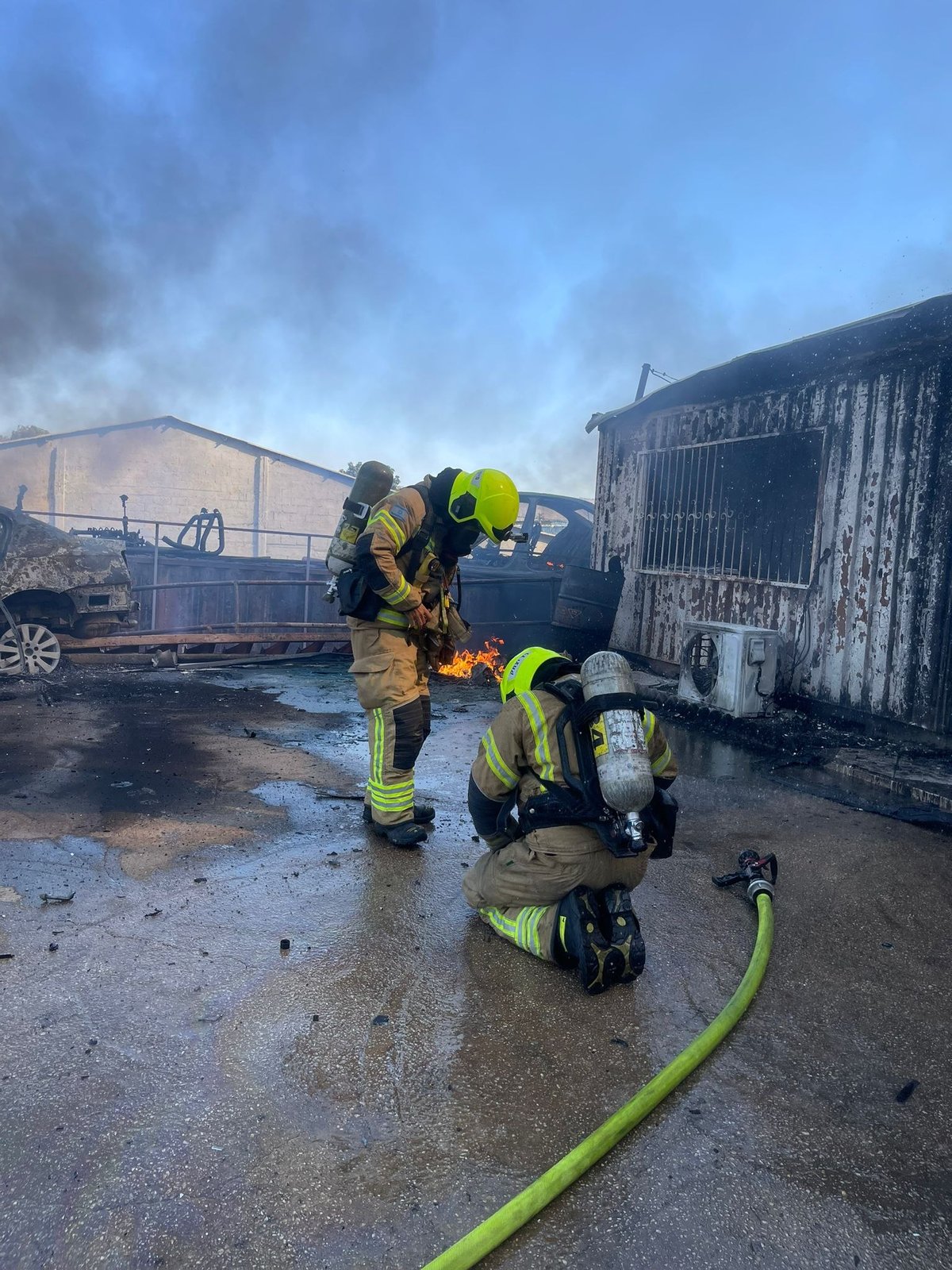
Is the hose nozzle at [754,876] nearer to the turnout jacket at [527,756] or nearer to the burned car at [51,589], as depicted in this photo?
the turnout jacket at [527,756]

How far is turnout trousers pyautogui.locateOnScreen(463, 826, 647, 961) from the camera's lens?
9.32 feet

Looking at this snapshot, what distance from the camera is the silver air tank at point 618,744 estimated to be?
254 centimetres

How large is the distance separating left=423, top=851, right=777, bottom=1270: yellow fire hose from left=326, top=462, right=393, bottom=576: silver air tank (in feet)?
9.11

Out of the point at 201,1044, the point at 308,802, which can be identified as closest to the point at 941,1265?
the point at 201,1044

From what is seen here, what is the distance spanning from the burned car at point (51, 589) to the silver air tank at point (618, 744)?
7271mm

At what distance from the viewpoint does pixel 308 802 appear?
186 inches

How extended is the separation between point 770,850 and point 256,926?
2.56m

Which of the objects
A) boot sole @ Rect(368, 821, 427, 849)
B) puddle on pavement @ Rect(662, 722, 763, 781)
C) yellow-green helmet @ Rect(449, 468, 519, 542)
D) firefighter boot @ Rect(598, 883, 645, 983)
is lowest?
boot sole @ Rect(368, 821, 427, 849)

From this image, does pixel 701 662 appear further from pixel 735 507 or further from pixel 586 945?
pixel 586 945

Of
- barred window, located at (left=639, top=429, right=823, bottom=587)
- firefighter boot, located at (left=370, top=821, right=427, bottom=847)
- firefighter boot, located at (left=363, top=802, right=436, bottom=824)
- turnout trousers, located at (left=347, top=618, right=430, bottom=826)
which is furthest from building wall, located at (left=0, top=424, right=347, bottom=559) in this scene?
firefighter boot, located at (left=370, top=821, right=427, bottom=847)

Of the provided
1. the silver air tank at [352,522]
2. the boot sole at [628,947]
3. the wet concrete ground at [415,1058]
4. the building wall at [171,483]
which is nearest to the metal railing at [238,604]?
the silver air tank at [352,522]

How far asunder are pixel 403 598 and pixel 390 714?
0.57 m

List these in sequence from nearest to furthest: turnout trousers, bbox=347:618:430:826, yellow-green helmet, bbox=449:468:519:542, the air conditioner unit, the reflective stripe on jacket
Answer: the reflective stripe on jacket, yellow-green helmet, bbox=449:468:519:542, turnout trousers, bbox=347:618:430:826, the air conditioner unit

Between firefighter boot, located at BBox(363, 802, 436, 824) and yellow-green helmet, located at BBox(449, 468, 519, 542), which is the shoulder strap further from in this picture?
firefighter boot, located at BBox(363, 802, 436, 824)
